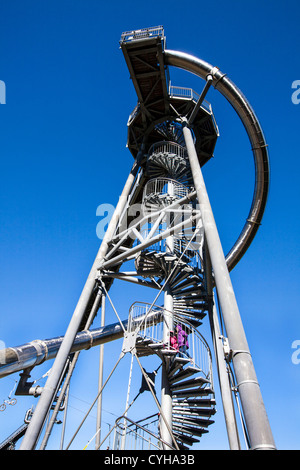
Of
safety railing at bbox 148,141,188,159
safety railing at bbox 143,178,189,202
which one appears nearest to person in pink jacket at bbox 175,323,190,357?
safety railing at bbox 143,178,189,202

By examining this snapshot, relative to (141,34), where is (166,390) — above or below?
below

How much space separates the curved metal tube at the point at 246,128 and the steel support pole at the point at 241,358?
20.7ft

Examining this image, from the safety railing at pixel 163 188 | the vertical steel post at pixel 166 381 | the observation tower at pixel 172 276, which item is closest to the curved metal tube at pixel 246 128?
the observation tower at pixel 172 276

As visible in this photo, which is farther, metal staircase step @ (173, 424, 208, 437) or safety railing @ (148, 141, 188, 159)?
safety railing @ (148, 141, 188, 159)

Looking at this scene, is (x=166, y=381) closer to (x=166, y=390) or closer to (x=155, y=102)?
(x=166, y=390)

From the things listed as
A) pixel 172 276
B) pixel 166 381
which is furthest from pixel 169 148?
pixel 166 381

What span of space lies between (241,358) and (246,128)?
32.4 ft

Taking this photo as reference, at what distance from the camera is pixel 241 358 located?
520 centimetres

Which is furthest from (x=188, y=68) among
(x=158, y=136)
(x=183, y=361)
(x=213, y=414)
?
(x=213, y=414)

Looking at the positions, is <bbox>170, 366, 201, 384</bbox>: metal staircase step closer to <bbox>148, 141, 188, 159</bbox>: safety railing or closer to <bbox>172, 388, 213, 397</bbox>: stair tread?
<bbox>172, 388, 213, 397</bbox>: stair tread

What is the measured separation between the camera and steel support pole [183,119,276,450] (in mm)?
4348

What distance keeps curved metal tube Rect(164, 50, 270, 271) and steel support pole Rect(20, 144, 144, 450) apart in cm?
506
